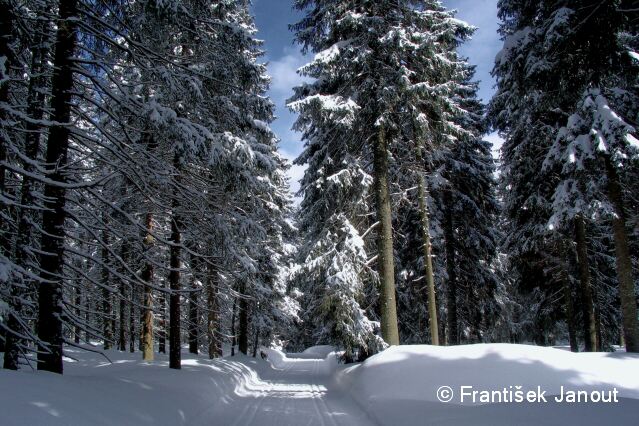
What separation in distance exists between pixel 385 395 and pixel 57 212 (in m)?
6.91

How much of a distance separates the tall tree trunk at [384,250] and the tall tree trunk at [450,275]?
19.2 feet

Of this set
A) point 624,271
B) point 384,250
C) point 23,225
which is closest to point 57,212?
point 23,225

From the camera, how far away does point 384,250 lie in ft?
39.4

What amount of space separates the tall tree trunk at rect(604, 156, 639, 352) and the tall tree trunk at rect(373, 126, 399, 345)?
231 inches

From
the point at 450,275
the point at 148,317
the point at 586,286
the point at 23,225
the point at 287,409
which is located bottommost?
the point at 287,409

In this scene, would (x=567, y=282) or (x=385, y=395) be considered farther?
(x=567, y=282)

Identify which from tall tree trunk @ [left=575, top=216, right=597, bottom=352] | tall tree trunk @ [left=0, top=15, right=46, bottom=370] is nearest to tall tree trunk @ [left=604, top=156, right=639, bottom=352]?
tall tree trunk @ [left=575, top=216, right=597, bottom=352]

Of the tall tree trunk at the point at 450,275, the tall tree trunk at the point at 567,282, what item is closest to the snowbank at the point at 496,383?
the tall tree trunk at the point at 450,275

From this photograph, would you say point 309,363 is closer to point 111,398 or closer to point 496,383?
point 496,383

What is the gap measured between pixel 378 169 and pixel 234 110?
510 cm

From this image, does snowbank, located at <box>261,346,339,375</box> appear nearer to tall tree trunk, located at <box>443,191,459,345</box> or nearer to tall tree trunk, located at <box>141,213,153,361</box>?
tall tree trunk, located at <box>443,191,459,345</box>

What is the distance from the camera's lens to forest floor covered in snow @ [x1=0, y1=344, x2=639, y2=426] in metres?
4.63

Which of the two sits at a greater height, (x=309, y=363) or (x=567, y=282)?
(x=567, y=282)

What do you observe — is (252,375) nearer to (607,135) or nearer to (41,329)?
(41,329)
